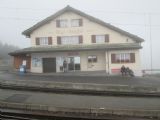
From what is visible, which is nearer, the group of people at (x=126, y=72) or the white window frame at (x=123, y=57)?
the group of people at (x=126, y=72)

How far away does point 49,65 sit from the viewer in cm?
3934

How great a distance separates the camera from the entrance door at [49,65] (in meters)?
39.2

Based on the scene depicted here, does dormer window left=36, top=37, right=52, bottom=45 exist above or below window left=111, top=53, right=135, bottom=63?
above

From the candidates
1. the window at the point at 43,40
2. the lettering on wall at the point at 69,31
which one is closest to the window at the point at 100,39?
the lettering on wall at the point at 69,31

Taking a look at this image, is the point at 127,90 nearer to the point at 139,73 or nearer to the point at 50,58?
the point at 139,73

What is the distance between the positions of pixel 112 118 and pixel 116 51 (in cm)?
2190

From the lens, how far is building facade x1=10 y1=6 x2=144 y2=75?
123 ft

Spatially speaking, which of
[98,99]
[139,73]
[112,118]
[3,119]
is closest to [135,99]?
[98,99]

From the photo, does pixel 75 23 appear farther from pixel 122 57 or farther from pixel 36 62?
pixel 122 57

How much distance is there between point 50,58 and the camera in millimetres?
39219

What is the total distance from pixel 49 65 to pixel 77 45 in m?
4.36

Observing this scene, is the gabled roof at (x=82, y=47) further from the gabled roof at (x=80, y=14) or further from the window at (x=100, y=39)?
the gabled roof at (x=80, y=14)

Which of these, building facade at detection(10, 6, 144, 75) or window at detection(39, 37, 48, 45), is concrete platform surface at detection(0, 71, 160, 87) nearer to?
building facade at detection(10, 6, 144, 75)

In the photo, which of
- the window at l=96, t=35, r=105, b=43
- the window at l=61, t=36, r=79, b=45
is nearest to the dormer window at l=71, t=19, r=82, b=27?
the window at l=61, t=36, r=79, b=45
